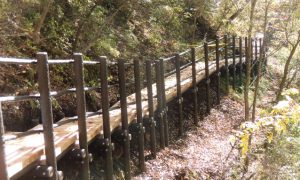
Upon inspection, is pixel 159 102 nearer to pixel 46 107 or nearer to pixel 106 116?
pixel 106 116

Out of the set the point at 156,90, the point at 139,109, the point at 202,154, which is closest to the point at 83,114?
the point at 139,109

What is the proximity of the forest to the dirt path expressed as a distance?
30mm

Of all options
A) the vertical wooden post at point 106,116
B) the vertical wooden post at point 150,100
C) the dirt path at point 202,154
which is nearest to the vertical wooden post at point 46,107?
the vertical wooden post at point 106,116

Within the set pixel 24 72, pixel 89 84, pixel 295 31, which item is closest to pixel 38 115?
pixel 24 72

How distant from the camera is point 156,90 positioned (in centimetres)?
1011

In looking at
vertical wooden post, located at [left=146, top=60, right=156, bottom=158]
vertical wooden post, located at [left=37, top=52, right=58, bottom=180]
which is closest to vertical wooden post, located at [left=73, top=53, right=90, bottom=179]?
vertical wooden post, located at [left=37, top=52, right=58, bottom=180]

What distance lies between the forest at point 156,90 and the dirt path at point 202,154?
0.10 feet

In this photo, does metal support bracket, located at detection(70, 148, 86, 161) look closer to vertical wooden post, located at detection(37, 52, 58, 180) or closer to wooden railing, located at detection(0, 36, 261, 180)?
wooden railing, located at detection(0, 36, 261, 180)

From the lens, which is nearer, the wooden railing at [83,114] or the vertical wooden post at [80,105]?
the wooden railing at [83,114]

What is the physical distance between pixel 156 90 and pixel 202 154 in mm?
2019

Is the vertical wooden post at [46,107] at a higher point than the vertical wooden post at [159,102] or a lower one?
higher

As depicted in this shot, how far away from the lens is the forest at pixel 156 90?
7.35 metres

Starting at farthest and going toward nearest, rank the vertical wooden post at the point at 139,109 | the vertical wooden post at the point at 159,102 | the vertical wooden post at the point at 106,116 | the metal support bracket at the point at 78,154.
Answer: the vertical wooden post at the point at 159,102 → the vertical wooden post at the point at 139,109 → the vertical wooden post at the point at 106,116 → the metal support bracket at the point at 78,154

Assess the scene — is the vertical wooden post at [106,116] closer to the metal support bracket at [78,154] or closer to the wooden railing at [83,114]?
the wooden railing at [83,114]
